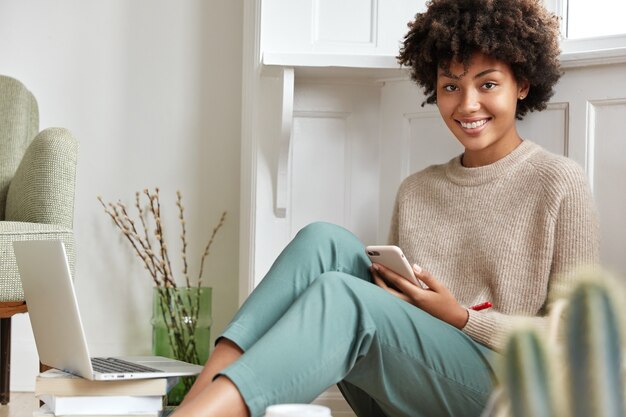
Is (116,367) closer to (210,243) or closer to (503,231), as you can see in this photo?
(503,231)

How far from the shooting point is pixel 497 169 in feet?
5.13

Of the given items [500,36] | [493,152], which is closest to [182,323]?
[493,152]

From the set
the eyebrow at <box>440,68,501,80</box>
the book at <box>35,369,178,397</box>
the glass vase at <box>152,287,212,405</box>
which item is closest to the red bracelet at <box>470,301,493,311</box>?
the eyebrow at <box>440,68,501,80</box>

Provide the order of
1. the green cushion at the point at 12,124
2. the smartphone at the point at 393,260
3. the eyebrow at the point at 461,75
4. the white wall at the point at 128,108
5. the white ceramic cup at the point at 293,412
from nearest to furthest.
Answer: the white ceramic cup at the point at 293,412, the smartphone at the point at 393,260, the eyebrow at the point at 461,75, the green cushion at the point at 12,124, the white wall at the point at 128,108

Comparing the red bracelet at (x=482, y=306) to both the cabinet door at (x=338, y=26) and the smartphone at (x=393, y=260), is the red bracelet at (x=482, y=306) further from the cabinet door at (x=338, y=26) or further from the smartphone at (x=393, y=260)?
the cabinet door at (x=338, y=26)

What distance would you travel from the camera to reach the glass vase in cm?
230

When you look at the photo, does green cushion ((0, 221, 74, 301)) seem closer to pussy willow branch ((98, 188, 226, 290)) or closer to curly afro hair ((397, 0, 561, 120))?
pussy willow branch ((98, 188, 226, 290))

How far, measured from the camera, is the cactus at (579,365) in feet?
0.88

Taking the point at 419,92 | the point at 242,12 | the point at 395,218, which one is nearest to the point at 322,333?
the point at 395,218

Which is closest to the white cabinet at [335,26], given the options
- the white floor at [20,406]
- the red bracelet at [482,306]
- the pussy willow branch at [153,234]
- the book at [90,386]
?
the pussy willow branch at [153,234]

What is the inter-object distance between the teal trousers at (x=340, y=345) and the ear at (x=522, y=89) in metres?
0.48

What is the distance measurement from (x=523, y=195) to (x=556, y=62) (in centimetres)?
28

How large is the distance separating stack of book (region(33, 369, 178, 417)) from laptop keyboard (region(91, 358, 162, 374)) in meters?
0.02

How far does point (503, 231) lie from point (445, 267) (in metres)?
0.14
